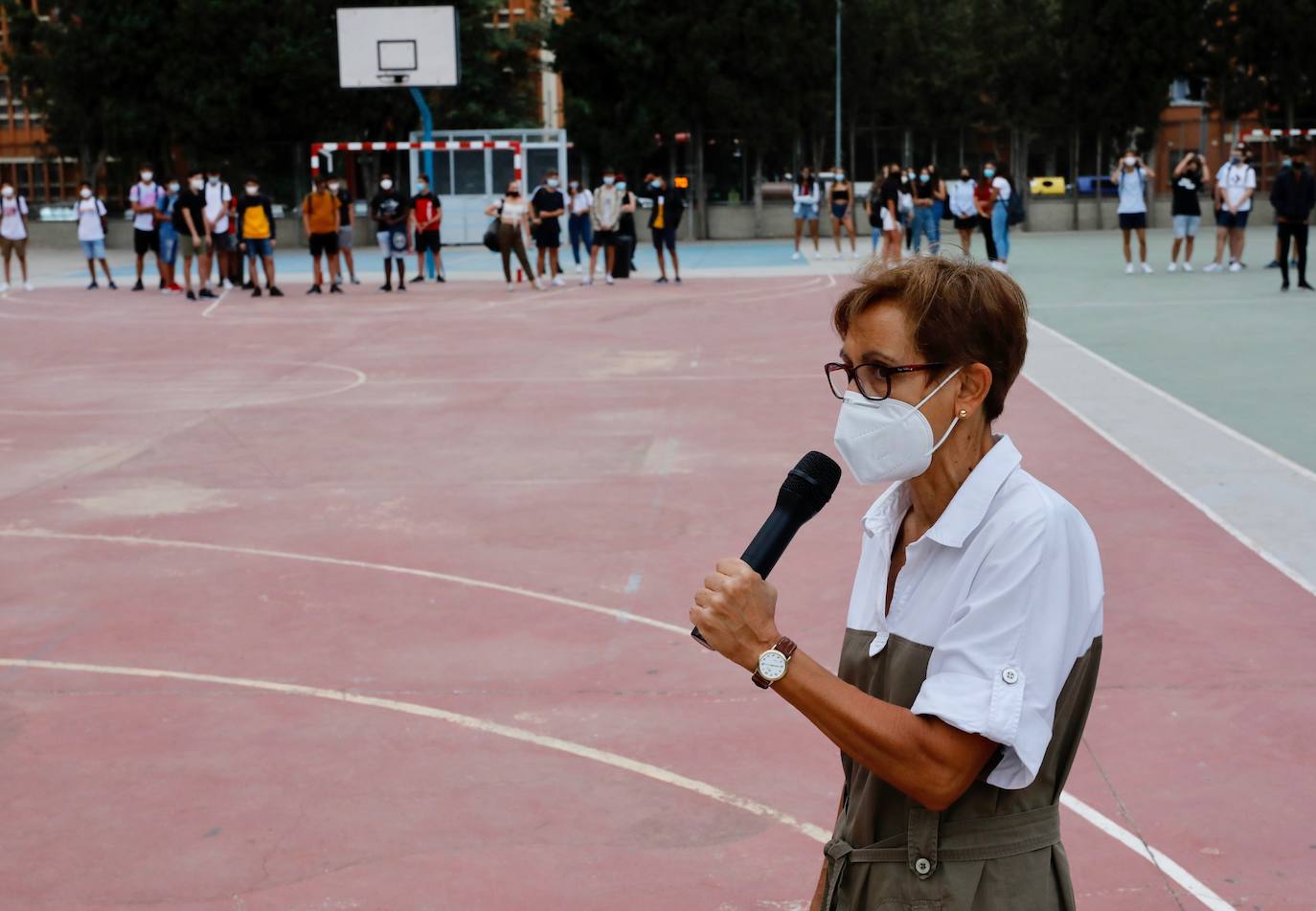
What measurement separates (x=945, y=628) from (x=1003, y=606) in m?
0.11

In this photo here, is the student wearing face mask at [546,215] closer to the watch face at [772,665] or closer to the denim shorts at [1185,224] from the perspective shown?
the denim shorts at [1185,224]

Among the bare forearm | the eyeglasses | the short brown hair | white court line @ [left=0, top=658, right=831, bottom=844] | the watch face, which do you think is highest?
the short brown hair

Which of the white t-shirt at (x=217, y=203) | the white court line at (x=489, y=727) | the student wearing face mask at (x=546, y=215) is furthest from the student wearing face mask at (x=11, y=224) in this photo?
the white court line at (x=489, y=727)

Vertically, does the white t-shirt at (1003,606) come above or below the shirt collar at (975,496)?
below

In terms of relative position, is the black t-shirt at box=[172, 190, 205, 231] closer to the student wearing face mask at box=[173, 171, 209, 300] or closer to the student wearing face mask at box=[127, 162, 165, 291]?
the student wearing face mask at box=[173, 171, 209, 300]

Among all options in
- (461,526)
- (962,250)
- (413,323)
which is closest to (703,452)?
(461,526)

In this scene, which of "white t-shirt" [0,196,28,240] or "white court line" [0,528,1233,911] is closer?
"white court line" [0,528,1233,911]

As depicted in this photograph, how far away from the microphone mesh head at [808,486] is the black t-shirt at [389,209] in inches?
999

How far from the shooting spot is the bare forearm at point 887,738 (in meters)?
2.27

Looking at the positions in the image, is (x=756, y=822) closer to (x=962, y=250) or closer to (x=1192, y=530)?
(x=962, y=250)

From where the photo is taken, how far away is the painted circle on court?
48.0 feet

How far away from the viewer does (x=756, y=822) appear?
16.7 ft

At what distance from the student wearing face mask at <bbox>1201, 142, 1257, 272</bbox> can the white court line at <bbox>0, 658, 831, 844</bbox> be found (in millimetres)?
20296

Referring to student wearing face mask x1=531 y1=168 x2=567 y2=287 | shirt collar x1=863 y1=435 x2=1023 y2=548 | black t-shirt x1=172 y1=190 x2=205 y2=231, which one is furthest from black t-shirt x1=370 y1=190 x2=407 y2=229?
shirt collar x1=863 y1=435 x2=1023 y2=548
